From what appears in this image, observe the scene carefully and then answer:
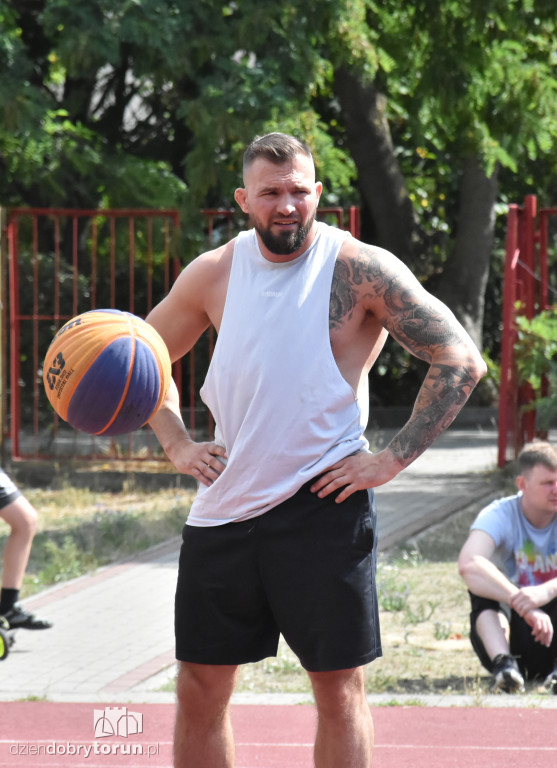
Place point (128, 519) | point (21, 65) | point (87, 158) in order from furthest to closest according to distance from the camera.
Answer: point (87, 158) < point (21, 65) < point (128, 519)

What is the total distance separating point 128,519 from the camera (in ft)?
31.5

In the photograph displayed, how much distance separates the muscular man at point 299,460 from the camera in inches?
132

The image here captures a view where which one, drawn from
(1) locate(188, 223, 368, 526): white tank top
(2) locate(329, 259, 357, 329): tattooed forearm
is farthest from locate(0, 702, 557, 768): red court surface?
(2) locate(329, 259, 357, 329): tattooed forearm

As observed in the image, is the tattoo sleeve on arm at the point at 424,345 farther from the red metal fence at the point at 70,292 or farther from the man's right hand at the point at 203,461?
the red metal fence at the point at 70,292

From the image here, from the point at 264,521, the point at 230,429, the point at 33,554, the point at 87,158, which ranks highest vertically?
the point at 87,158

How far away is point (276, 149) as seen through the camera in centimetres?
340

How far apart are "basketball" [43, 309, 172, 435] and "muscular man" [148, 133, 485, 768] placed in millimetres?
221

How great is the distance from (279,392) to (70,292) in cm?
1225

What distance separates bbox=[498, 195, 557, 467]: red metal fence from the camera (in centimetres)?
1080

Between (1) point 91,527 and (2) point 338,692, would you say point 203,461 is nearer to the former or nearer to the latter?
(2) point 338,692

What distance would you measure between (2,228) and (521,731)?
8.41 metres

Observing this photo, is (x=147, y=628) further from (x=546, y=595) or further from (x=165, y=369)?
(x=165, y=369)

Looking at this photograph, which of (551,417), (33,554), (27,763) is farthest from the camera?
(551,417)

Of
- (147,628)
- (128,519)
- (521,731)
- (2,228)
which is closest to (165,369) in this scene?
(521,731)
